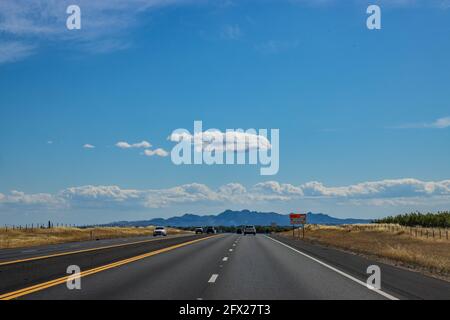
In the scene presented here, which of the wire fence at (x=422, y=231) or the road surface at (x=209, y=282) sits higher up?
the road surface at (x=209, y=282)

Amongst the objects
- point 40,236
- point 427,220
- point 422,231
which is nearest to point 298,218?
point 422,231

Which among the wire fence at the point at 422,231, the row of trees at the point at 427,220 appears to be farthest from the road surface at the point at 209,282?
the row of trees at the point at 427,220

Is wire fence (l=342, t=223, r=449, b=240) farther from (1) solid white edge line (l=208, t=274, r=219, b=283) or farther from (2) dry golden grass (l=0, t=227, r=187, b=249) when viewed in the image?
(1) solid white edge line (l=208, t=274, r=219, b=283)

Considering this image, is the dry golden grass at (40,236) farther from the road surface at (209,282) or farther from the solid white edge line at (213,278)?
the solid white edge line at (213,278)

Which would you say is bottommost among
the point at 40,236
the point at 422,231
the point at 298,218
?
the point at 422,231

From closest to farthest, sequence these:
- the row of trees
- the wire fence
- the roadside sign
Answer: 1. the wire fence
2. the roadside sign
3. the row of trees

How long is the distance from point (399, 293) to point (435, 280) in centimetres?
399

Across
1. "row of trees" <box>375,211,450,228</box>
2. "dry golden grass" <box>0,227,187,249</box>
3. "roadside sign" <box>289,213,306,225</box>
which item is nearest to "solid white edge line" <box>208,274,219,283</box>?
"dry golden grass" <box>0,227,187,249</box>

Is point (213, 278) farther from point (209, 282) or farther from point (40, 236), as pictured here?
point (40, 236)

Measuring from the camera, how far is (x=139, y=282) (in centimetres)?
1528

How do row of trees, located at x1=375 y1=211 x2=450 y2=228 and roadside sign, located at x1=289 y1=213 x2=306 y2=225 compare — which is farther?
row of trees, located at x1=375 y1=211 x2=450 y2=228
